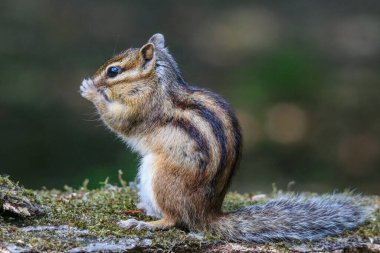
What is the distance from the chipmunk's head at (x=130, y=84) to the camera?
222 inches

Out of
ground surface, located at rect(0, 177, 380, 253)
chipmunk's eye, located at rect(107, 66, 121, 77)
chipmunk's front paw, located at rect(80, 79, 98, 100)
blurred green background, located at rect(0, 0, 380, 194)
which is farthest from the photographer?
blurred green background, located at rect(0, 0, 380, 194)

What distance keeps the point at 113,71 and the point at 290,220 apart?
5.27ft

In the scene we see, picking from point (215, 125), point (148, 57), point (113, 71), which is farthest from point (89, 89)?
point (215, 125)

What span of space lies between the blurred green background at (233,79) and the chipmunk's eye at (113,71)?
8.59 ft

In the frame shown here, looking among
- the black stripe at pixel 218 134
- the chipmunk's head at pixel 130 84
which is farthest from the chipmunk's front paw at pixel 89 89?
the black stripe at pixel 218 134

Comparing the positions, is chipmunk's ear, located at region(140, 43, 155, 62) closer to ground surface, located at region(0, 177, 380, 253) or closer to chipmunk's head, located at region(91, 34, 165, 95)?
→ chipmunk's head, located at region(91, 34, 165, 95)

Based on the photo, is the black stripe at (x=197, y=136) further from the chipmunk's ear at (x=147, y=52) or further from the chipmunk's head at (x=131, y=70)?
the chipmunk's ear at (x=147, y=52)

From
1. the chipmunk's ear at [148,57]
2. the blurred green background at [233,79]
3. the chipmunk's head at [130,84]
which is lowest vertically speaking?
the chipmunk's head at [130,84]

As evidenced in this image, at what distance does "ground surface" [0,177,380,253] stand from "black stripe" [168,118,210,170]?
18.4 inches

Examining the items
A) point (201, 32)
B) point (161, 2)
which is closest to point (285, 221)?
point (201, 32)

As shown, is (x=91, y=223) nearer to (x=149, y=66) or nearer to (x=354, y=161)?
(x=149, y=66)

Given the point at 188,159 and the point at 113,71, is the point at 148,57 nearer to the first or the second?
the point at 113,71

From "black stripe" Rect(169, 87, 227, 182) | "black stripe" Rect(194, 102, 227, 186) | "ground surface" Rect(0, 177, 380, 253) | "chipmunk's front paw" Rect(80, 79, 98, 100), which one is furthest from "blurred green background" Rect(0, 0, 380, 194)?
"black stripe" Rect(194, 102, 227, 186)

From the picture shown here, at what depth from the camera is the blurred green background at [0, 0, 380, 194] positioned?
32.2 ft
